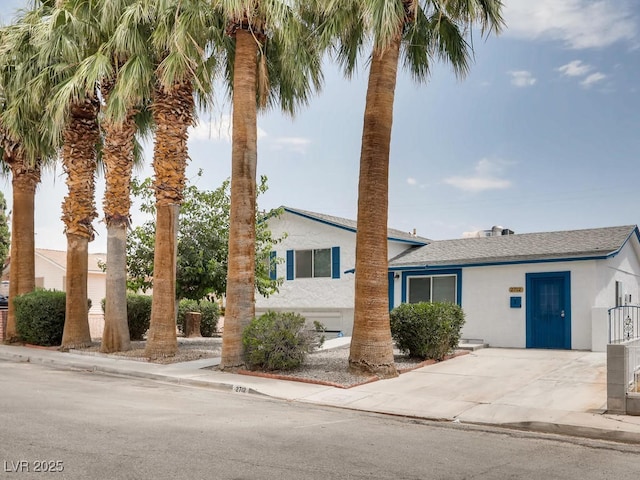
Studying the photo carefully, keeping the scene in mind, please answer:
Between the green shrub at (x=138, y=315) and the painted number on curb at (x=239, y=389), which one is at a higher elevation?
the green shrub at (x=138, y=315)

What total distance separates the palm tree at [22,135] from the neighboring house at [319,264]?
362 inches

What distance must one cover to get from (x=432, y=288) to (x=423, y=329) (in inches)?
248

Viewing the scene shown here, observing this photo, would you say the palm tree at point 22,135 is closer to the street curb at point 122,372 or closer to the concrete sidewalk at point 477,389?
the street curb at point 122,372

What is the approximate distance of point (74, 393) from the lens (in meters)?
11.1

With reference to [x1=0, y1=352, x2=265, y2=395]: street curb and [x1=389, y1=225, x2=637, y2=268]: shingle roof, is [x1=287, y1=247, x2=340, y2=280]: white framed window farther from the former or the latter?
[x1=0, y1=352, x2=265, y2=395]: street curb

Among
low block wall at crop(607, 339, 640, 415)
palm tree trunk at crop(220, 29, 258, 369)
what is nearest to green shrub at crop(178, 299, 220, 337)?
palm tree trunk at crop(220, 29, 258, 369)

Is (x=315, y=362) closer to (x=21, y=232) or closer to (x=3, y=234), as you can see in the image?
(x=21, y=232)

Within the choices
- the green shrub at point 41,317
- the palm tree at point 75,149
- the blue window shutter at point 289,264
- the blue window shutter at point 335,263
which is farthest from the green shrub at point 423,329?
the green shrub at point 41,317

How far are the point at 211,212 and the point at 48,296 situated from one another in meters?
5.95

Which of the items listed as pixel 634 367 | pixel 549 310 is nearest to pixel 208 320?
pixel 549 310

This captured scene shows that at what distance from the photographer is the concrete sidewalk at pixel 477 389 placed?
9.41 m

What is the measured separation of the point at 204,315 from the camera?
26.4m

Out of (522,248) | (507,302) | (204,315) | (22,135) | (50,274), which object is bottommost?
(204,315)

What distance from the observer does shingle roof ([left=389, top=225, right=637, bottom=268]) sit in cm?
1822
